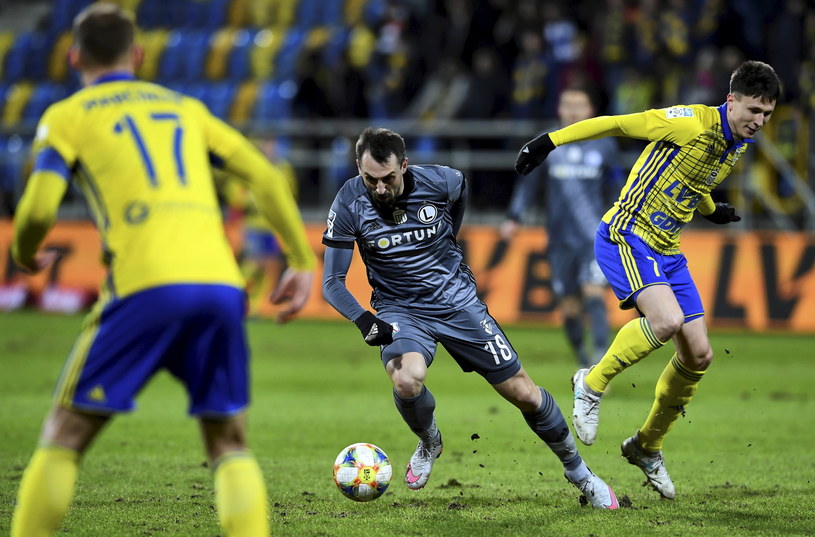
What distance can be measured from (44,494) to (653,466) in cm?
375

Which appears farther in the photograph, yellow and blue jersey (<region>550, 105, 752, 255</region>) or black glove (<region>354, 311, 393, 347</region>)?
yellow and blue jersey (<region>550, 105, 752, 255</region>)

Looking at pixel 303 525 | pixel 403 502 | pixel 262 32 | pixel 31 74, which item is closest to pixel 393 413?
pixel 403 502

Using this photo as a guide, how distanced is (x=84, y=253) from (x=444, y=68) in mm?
6557

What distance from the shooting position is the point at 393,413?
33.2 feet

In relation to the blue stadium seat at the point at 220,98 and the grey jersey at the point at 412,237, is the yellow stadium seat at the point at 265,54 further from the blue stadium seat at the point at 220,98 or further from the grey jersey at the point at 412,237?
the grey jersey at the point at 412,237

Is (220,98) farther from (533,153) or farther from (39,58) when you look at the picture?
(533,153)

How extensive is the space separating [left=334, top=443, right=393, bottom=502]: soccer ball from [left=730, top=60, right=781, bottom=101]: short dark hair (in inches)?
112

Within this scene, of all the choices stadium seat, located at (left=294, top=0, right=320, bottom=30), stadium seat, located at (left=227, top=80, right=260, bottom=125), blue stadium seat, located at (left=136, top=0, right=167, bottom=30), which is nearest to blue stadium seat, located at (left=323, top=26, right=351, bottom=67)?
stadium seat, located at (left=227, top=80, right=260, bottom=125)

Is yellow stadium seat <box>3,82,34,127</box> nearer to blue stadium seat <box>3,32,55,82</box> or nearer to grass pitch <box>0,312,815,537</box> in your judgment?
blue stadium seat <box>3,32,55,82</box>

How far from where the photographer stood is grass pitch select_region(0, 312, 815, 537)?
5.98 m

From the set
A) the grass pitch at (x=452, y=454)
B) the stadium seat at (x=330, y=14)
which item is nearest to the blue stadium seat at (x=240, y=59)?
the stadium seat at (x=330, y=14)

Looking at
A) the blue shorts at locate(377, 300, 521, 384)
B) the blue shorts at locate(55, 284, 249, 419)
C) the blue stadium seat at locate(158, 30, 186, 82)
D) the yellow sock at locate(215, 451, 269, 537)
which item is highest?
the blue shorts at locate(55, 284, 249, 419)

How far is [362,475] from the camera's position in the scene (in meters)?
6.34

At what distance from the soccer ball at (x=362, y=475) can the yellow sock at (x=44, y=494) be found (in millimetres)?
2361
